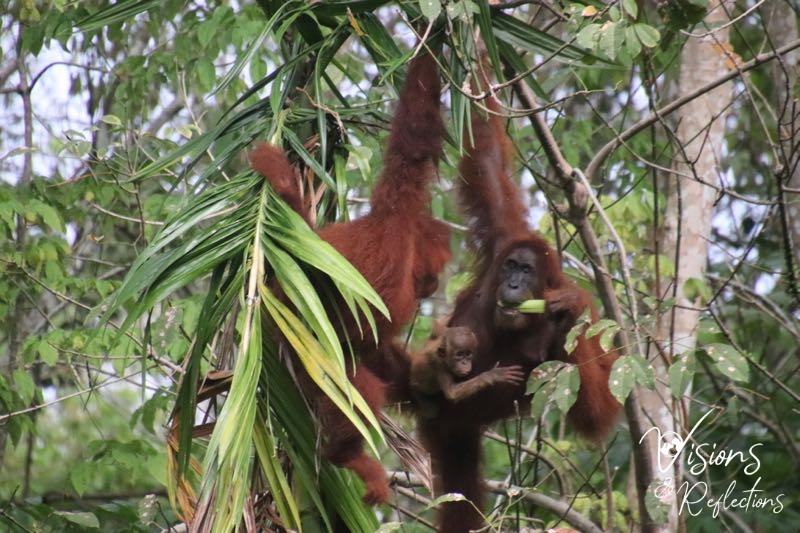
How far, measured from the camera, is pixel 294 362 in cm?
439

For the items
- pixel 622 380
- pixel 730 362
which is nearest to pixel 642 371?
pixel 622 380

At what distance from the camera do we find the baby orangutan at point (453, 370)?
17.7ft

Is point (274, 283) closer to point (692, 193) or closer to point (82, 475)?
point (82, 475)

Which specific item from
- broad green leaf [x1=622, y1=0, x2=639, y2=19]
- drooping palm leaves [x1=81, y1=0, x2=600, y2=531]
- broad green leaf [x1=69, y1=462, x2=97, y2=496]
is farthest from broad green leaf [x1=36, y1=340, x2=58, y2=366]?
broad green leaf [x1=622, y1=0, x2=639, y2=19]

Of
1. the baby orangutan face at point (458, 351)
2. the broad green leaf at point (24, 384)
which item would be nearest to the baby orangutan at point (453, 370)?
the baby orangutan face at point (458, 351)

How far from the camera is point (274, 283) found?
14.6 feet

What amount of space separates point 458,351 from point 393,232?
0.98m

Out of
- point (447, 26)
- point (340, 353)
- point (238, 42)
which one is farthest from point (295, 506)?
point (238, 42)

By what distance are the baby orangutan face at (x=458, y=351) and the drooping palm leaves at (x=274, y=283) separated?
2.82ft

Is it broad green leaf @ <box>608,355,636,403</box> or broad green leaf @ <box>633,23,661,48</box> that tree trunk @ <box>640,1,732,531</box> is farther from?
broad green leaf @ <box>608,355,636,403</box>

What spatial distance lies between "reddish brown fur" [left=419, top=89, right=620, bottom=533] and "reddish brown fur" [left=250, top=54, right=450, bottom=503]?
872 millimetres

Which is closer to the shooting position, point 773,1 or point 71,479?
point 71,479

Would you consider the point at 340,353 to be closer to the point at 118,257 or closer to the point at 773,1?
the point at 773,1

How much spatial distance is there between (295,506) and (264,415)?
1.23ft
